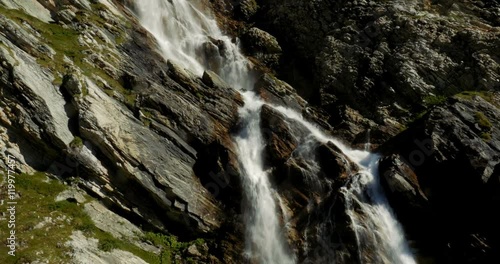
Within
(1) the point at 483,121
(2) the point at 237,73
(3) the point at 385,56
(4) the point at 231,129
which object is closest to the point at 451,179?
(1) the point at 483,121

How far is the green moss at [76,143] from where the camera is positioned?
1834 centimetres

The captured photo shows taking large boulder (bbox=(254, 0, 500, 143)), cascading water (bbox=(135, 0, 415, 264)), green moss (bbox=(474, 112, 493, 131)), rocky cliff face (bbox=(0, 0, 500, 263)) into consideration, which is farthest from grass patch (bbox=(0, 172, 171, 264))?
green moss (bbox=(474, 112, 493, 131))

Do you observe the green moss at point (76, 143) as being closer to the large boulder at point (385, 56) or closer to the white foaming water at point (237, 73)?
the white foaming water at point (237, 73)

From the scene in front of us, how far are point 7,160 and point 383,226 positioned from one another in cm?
1960

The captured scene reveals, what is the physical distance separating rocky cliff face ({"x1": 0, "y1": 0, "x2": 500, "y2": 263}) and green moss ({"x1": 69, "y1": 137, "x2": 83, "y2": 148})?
64 millimetres

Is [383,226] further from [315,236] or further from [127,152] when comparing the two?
[127,152]

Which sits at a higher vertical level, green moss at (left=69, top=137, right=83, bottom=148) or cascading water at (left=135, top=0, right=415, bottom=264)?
cascading water at (left=135, top=0, right=415, bottom=264)

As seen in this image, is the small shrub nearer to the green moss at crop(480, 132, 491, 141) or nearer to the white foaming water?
the white foaming water

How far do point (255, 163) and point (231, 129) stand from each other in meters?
3.24

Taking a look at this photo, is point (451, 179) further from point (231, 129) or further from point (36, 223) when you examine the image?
point (36, 223)

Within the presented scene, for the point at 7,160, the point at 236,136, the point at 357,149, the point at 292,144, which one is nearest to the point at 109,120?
the point at 7,160

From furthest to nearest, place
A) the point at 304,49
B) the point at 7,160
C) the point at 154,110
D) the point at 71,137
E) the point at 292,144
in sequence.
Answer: the point at 304,49, the point at 292,144, the point at 154,110, the point at 71,137, the point at 7,160

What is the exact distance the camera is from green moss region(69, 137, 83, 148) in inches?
722

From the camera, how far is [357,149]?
2822cm
